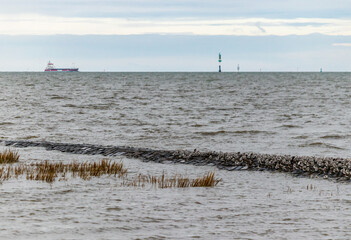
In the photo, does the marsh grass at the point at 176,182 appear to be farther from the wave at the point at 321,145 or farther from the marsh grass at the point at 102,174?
the wave at the point at 321,145

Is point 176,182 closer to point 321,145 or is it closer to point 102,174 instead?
point 102,174

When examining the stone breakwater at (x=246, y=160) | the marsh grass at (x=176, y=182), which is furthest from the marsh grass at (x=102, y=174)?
the stone breakwater at (x=246, y=160)

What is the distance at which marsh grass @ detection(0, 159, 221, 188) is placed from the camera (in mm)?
14258

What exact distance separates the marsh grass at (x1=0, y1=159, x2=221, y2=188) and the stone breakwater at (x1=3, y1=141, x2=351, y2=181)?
2.48 m

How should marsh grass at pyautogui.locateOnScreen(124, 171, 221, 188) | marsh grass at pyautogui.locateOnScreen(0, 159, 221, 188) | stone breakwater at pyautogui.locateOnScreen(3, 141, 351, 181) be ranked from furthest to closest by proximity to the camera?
stone breakwater at pyautogui.locateOnScreen(3, 141, 351, 181) < marsh grass at pyautogui.locateOnScreen(0, 159, 221, 188) < marsh grass at pyautogui.locateOnScreen(124, 171, 221, 188)

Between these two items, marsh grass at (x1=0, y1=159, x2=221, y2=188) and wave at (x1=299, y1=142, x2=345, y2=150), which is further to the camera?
wave at (x1=299, y1=142, x2=345, y2=150)

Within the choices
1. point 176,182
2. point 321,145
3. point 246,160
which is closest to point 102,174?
point 176,182

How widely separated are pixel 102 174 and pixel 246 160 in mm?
5421

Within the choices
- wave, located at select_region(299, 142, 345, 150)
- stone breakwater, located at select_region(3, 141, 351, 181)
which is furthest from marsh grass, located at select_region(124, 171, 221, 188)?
wave, located at select_region(299, 142, 345, 150)

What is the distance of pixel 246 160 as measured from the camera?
18.1 meters

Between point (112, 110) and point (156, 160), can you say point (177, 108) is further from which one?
point (156, 160)

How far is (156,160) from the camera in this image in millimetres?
19484

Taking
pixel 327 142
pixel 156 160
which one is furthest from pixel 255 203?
pixel 327 142

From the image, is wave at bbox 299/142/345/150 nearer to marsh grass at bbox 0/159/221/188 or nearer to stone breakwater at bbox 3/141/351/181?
stone breakwater at bbox 3/141/351/181
